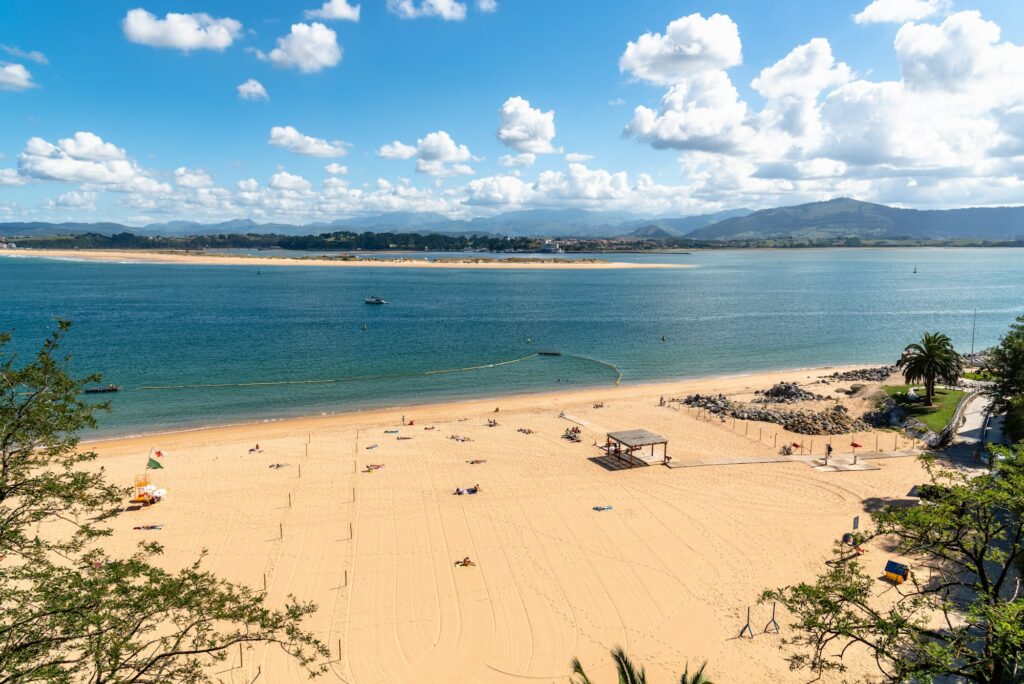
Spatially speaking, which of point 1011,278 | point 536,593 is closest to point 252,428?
point 536,593

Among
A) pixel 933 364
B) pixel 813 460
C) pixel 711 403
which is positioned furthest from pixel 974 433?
pixel 711 403

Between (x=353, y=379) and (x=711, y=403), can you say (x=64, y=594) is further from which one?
(x=353, y=379)

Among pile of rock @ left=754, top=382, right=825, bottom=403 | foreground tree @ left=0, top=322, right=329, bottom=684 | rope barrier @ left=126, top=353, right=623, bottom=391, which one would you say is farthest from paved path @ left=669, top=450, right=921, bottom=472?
foreground tree @ left=0, top=322, right=329, bottom=684

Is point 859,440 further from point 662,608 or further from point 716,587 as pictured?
point 662,608

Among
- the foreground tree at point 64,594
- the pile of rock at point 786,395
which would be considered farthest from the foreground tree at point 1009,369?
the foreground tree at point 64,594

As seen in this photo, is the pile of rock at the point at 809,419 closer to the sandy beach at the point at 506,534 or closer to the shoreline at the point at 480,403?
the sandy beach at the point at 506,534

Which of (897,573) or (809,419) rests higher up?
(809,419)
